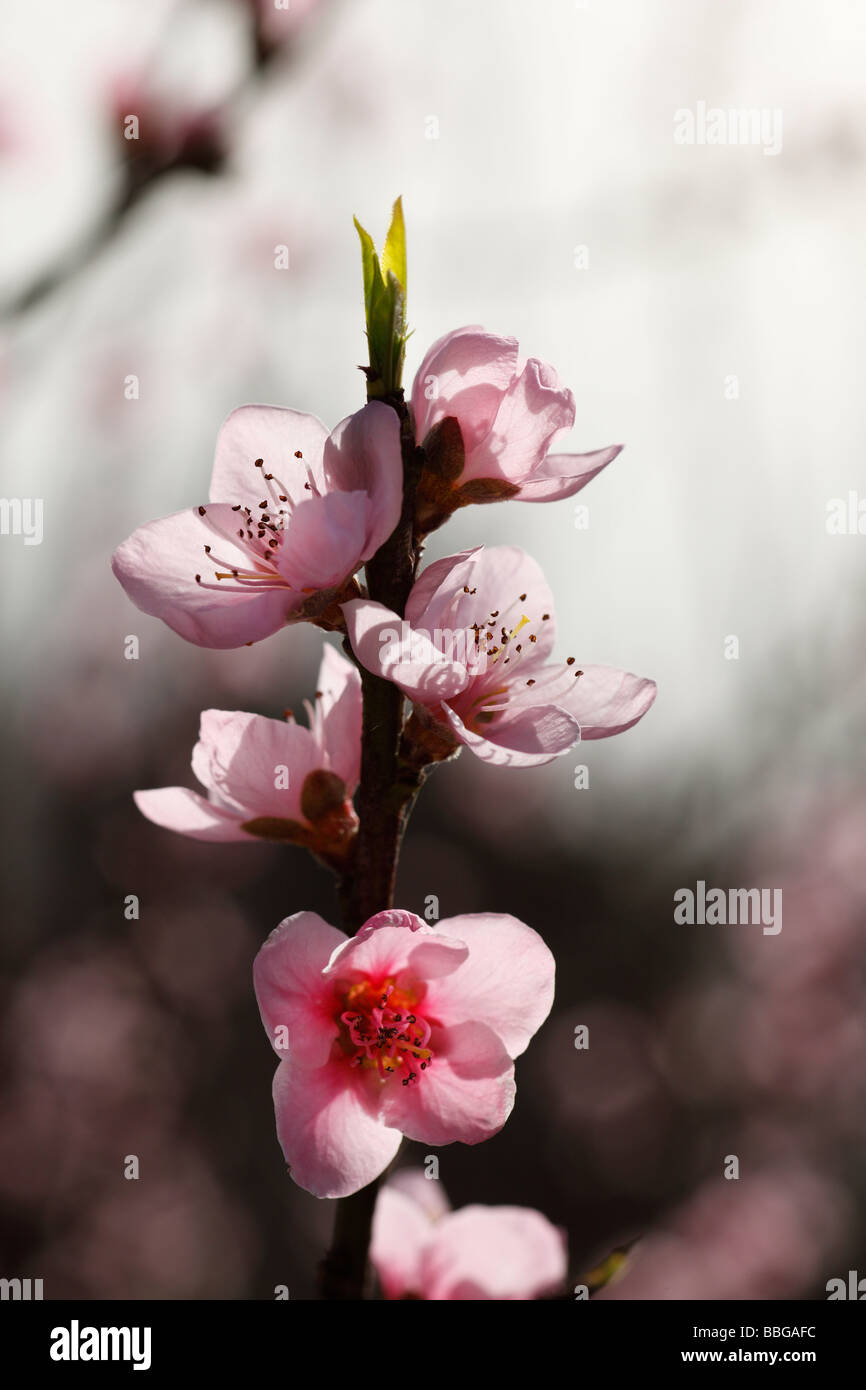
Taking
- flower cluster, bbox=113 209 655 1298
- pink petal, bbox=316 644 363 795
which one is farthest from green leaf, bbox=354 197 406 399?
pink petal, bbox=316 644 363 795

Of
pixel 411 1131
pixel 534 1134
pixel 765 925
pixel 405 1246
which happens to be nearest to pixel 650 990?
pixel 765 925

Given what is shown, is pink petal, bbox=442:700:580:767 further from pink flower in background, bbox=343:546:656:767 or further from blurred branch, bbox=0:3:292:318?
blurred branch, bbox=0:3:292:318

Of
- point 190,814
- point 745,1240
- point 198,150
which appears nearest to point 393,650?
point 190,814

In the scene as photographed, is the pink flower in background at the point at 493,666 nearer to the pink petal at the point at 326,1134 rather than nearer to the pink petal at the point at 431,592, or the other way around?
the pink petal at the point at 431,592

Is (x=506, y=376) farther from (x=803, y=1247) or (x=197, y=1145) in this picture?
(x=803, y=1247)

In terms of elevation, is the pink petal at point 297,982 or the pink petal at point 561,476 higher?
the pink petal at point 561,476

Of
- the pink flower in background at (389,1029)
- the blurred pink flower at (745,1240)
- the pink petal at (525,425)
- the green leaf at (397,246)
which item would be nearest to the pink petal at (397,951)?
the pink flower in background at (389,1029)

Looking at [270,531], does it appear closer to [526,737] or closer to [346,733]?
[346,733]
